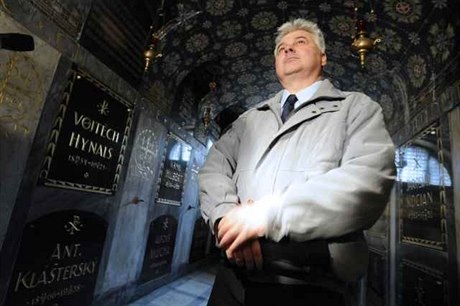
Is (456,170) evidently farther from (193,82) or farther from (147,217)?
(193,82)

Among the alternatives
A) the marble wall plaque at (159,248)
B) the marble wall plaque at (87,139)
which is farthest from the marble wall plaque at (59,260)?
the marble wall plaque at (159,248)

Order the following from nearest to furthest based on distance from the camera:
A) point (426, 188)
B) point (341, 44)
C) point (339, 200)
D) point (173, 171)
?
1. point (339, 200)
2. point (426, 188)
3. point (341, 44)
4. point (173, 171)

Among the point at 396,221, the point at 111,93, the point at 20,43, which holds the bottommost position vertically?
the point at 396,221

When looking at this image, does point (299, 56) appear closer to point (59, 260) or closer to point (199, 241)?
point (59, 260)

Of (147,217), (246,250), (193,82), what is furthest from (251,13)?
(246,250)

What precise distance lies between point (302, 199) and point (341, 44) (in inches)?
214

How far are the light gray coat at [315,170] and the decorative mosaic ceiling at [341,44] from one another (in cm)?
346

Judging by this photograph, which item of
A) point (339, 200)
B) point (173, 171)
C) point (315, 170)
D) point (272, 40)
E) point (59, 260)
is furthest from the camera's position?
point (173, 171)

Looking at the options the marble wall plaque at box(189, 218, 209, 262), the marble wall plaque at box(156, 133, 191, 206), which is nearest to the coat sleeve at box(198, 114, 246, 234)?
the marble wall plaque at box(156, 133, 191, 206)

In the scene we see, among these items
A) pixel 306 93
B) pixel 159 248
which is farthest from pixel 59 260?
pixel 306 93

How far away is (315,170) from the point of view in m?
1.17

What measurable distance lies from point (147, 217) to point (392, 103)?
5.57 metres

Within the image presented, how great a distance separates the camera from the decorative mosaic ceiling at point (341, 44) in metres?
3.93

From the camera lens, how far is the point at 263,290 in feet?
3.66
